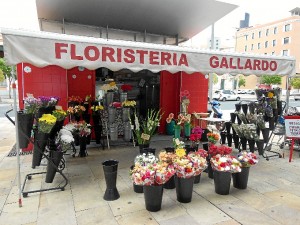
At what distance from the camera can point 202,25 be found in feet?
24.1

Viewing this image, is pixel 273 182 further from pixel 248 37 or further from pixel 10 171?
pixel 248 37

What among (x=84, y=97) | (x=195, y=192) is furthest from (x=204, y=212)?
(x=84, y=97)

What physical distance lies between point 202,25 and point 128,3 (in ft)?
8.90

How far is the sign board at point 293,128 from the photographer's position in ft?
17.4

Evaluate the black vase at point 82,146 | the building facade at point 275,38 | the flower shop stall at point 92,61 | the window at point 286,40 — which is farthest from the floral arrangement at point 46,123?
the window at point 286,40

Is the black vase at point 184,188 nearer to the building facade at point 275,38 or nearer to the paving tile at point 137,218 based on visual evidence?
the paving tile at point 137,218

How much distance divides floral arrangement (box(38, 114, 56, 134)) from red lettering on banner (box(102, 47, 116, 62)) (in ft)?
4.03

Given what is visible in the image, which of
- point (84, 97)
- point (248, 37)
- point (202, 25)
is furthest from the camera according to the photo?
point (248, 37)

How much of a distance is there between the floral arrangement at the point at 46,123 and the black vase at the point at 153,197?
5.84 ft

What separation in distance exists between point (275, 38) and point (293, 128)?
52.2 metres

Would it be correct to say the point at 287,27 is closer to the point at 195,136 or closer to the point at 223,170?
the point at 195,136

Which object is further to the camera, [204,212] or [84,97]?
[84,97]

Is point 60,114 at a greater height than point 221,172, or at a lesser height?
greater

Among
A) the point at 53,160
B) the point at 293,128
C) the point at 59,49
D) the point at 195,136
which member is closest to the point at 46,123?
the point at 53,160
